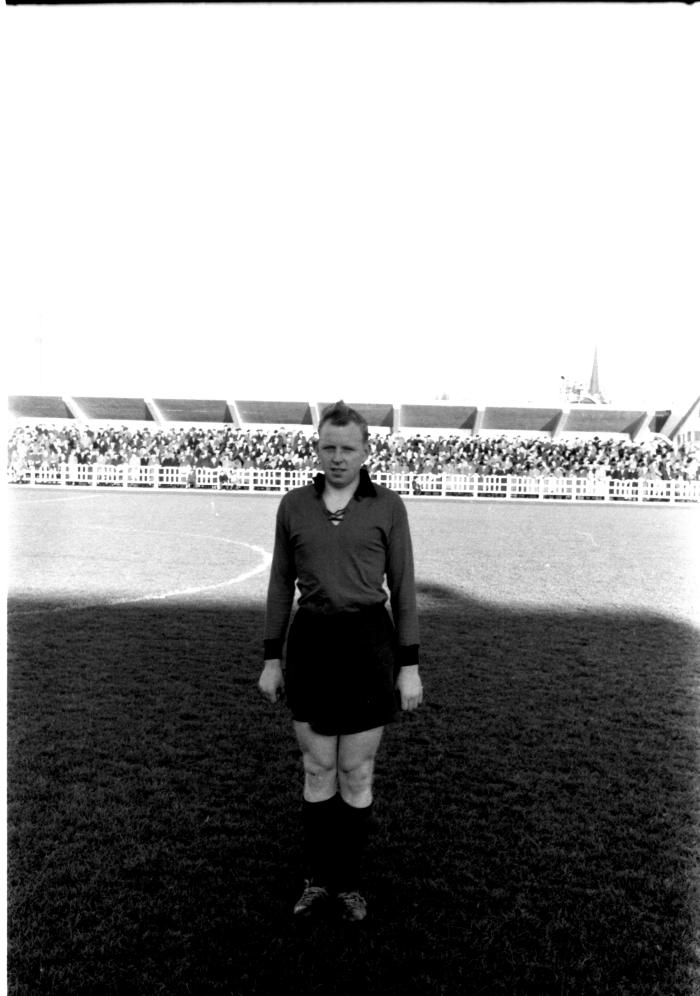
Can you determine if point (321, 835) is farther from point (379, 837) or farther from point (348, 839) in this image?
point (379, 837)

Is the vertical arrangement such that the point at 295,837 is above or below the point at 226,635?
above

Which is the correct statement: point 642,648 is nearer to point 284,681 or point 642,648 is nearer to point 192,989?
point 284,681

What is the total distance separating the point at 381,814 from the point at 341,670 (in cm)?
129

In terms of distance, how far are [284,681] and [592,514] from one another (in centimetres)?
2059

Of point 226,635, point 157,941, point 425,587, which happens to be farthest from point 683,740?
point 425,587

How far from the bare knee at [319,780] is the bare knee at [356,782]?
0.03 meters

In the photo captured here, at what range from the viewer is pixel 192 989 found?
251 cm

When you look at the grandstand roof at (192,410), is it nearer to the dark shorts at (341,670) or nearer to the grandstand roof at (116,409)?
the grandstand roof at (116,409)

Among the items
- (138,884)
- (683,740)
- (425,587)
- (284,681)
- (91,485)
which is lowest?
(91,485)

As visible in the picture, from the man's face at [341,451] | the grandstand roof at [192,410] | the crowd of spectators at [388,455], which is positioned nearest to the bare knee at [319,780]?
the man's face at [341,451]

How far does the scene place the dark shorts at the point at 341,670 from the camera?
278 centimetres

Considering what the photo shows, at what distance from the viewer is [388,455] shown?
30141 mm

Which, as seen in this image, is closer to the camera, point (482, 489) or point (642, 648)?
point (642, 648)

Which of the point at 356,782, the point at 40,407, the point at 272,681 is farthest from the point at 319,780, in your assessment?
the point at 40,407
